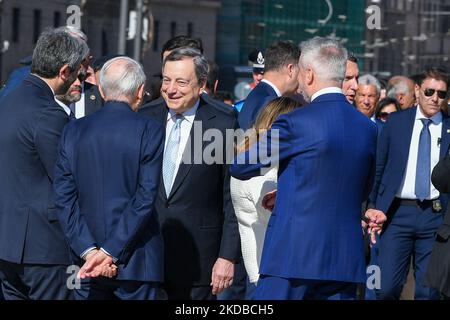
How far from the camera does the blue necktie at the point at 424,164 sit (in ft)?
32.2

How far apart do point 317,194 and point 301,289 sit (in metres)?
0.50

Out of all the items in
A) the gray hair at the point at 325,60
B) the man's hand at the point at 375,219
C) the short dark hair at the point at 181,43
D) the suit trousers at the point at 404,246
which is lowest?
the suit trousers at the point at 404,246

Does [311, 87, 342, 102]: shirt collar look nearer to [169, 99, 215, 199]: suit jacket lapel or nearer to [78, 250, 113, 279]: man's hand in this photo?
[169, 99, 215, 199]: suit jacket lapel

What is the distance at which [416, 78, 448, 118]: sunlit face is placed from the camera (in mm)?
10125

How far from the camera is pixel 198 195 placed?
731 centimetres

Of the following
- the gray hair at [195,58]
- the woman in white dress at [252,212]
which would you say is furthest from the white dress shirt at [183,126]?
the woman in white dress at [252,212]

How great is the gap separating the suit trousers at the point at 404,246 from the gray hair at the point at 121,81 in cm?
375

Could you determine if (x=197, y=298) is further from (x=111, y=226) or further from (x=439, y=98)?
A: (x=439, y=98)

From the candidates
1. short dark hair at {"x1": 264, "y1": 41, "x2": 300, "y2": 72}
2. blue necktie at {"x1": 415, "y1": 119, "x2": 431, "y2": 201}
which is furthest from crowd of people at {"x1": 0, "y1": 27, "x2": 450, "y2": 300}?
blue necktie at {"x1": 415, "y1": 119, "x2": 431, "y2": 201}

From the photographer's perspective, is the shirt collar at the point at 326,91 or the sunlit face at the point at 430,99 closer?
the shirt collar at the point at 326,91

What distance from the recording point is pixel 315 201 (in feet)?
20.4

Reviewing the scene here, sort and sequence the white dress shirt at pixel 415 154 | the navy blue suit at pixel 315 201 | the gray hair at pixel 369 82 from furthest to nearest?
1. the gray hair at pixel 369 82
2. the white dress shirt at pixel 415 154
3. the navy blue suit at pixel 315 201

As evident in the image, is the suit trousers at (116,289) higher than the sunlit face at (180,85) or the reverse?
the reverse

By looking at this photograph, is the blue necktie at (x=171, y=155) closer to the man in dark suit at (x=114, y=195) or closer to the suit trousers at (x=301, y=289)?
the man in dark suit at (x=114, y=195)
